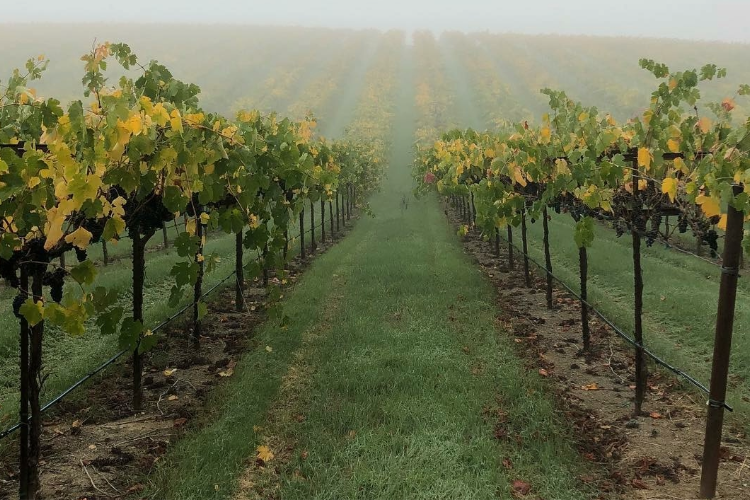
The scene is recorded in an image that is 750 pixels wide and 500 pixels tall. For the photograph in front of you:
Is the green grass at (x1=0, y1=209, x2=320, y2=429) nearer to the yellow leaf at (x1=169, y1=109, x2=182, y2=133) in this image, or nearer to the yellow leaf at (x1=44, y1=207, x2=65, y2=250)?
the yellow leaf at (x1=44, y1=207, x2=65, y2=250)

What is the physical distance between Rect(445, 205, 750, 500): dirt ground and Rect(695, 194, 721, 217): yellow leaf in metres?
2.06

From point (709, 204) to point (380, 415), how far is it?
10.2 ft

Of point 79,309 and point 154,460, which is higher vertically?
point 79,309

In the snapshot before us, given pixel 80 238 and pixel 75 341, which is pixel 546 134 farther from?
pixel 75 341

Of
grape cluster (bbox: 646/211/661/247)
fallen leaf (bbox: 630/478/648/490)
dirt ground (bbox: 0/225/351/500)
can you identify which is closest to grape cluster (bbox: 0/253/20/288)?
dirt ground (bbox: 0/225/351/500)

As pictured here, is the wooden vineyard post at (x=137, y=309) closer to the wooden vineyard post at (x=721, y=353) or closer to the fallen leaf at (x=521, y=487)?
the fallen leaf at (x=521, y=487)

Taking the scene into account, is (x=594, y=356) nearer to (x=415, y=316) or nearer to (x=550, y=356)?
(x=550, y=356)

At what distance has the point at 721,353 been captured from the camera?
3.75 meters

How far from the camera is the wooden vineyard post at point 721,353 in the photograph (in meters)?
3.61

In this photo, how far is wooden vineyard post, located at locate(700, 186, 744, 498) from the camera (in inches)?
142

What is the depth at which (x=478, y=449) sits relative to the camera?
14.1ft

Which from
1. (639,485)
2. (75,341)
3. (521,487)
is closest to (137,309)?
(75,341)

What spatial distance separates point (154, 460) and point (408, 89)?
204ft

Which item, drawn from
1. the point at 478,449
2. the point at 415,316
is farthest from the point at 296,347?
the point at 478,449
